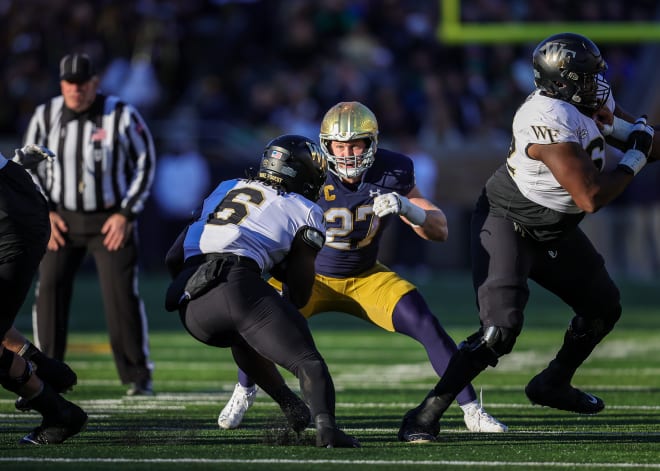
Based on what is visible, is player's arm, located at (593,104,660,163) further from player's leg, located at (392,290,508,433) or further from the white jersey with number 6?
the white jersey with number 6

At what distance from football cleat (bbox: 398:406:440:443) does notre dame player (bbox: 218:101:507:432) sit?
1.33 ft

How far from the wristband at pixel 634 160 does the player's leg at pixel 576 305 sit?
1.51 ft

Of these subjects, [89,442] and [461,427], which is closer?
[89,442]

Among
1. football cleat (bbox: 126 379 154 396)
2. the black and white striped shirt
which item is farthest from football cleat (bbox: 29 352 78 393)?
the black and white striped shirt

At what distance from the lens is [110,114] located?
7.00 m

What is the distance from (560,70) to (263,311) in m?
1.56

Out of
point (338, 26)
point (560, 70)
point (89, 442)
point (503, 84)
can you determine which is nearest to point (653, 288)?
point (503, 84)

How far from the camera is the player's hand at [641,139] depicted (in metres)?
5.12

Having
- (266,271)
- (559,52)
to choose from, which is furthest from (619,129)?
(266,271)

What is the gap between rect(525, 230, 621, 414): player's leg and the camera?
5.32 m

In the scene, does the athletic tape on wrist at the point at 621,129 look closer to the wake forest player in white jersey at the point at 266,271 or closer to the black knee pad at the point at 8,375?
the wake forest player in white jersey at the point at 266,271

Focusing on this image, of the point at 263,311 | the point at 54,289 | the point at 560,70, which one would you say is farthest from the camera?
the point at 54,289

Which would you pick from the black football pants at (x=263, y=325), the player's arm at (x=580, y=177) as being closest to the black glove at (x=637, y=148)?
the player's arm at (x=580, y=177)

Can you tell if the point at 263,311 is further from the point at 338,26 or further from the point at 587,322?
the point at 338,26
